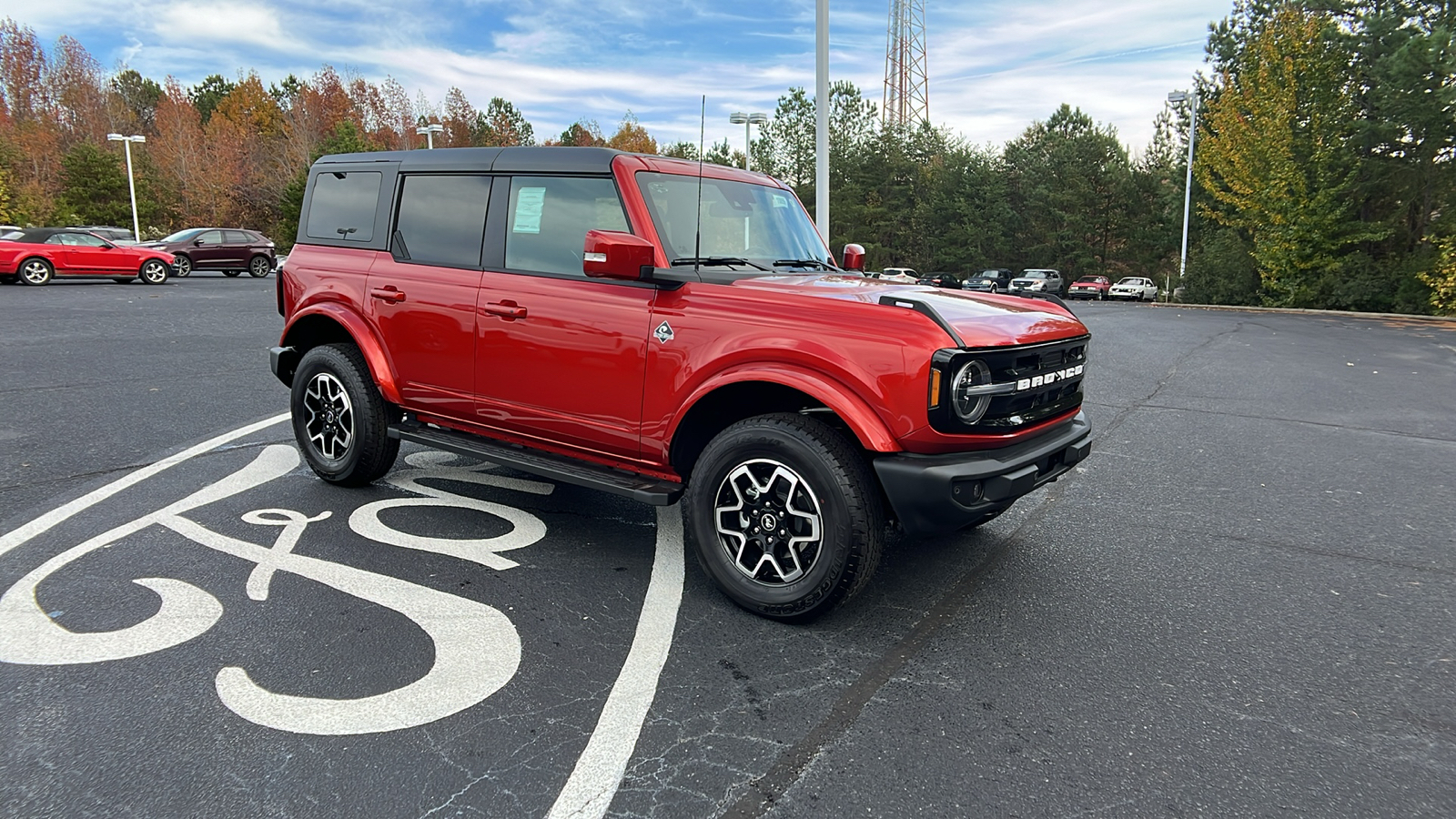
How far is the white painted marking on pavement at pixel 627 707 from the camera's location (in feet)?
7.74

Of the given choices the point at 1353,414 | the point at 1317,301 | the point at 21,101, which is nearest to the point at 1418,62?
the point at 1317,301

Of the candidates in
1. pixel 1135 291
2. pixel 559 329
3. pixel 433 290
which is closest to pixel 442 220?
pixel 433 290

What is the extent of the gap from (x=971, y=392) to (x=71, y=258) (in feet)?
88.4

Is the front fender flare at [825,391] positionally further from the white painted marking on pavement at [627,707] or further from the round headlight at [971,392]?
the white painted marking on pavement at [627,707]

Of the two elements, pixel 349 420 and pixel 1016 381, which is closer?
pixel 1016 381

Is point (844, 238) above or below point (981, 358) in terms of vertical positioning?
above

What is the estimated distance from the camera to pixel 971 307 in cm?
374

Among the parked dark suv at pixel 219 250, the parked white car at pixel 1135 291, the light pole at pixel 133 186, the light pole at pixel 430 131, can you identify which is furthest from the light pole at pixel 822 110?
the light pole at pixel 133 186

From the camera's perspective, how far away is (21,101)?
60.7 m

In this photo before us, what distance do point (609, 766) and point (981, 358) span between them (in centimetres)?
202

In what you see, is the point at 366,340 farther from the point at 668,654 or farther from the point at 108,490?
the point at 668,654

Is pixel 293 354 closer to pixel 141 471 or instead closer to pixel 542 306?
pixel 141 471

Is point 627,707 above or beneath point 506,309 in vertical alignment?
beneath

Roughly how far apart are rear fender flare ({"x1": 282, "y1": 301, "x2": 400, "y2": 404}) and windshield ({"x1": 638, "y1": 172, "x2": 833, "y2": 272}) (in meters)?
1.93
